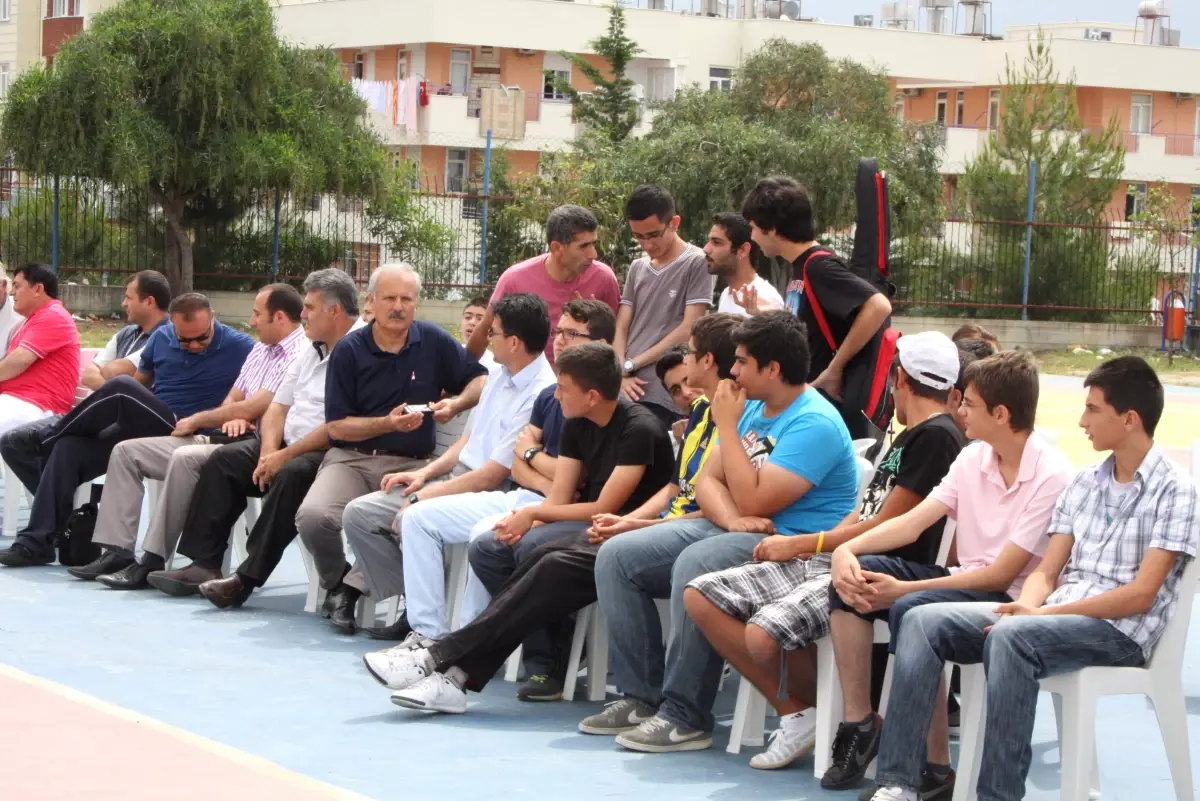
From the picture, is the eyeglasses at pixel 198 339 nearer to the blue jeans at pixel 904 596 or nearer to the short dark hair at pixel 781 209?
the short dark hair at pixel 781 209

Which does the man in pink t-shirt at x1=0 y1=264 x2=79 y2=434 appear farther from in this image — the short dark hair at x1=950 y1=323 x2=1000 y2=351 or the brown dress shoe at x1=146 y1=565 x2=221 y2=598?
the short dark hair at x1=950 y1=323 x2=1000 y2=351

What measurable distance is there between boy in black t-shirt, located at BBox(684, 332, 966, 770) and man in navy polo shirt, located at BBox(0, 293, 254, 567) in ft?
13.4

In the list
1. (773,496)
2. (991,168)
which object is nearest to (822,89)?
(991,168)

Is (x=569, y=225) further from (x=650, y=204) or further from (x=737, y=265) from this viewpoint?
(x=737, y=265)

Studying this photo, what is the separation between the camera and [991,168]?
113ft

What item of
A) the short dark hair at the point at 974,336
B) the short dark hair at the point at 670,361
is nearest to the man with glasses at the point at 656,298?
the short dark hair at the point at 670,361

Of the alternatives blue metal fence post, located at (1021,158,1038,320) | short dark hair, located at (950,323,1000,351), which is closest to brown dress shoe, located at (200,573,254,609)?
short dark hair, located at (950,323,1000,351)

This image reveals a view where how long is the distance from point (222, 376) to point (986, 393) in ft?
16.4

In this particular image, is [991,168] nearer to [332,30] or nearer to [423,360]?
[332,30]

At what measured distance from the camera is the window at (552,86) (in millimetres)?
46906

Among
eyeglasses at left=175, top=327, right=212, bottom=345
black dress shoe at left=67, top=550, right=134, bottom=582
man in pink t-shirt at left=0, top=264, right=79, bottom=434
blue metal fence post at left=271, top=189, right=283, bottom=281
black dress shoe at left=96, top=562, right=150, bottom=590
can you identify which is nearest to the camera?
black dress shoe at left=96, top=562, right=150, bottom=590

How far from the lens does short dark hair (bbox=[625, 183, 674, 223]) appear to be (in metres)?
7.80

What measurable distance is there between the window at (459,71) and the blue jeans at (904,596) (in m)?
43.5

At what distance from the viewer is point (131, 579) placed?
8.16 m
